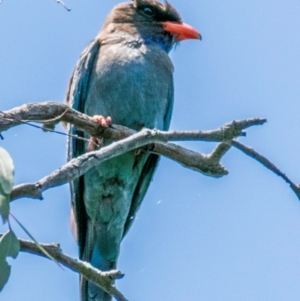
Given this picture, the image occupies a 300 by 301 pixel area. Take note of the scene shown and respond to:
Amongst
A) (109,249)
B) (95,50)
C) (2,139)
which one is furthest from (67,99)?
(2,139)

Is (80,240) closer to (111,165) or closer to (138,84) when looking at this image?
(111,165)

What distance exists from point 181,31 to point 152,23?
0.97 ft

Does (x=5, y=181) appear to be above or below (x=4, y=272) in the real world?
above

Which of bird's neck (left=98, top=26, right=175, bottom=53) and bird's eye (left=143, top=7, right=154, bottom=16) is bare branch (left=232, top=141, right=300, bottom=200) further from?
bird's eye (left=143, top=7, right=154, bottom=16)

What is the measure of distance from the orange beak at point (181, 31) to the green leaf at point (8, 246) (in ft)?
15.2

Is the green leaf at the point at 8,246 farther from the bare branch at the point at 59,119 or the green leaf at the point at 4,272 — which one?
the bare branch at the point at 59,119

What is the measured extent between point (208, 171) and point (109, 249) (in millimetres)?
2071

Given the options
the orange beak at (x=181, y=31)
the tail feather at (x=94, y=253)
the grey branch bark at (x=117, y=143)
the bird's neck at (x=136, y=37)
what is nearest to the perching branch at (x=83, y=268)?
the grey branch bark at (x=117, y=143)

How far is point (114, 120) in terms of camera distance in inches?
272

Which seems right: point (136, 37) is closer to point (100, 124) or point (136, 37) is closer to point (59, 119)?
point (100, 124)

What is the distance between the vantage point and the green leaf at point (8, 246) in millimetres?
3451

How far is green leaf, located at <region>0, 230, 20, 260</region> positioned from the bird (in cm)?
323

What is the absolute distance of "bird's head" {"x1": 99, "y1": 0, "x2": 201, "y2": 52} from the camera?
7.70 meters

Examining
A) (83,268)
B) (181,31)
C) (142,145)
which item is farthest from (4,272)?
(181,31)
